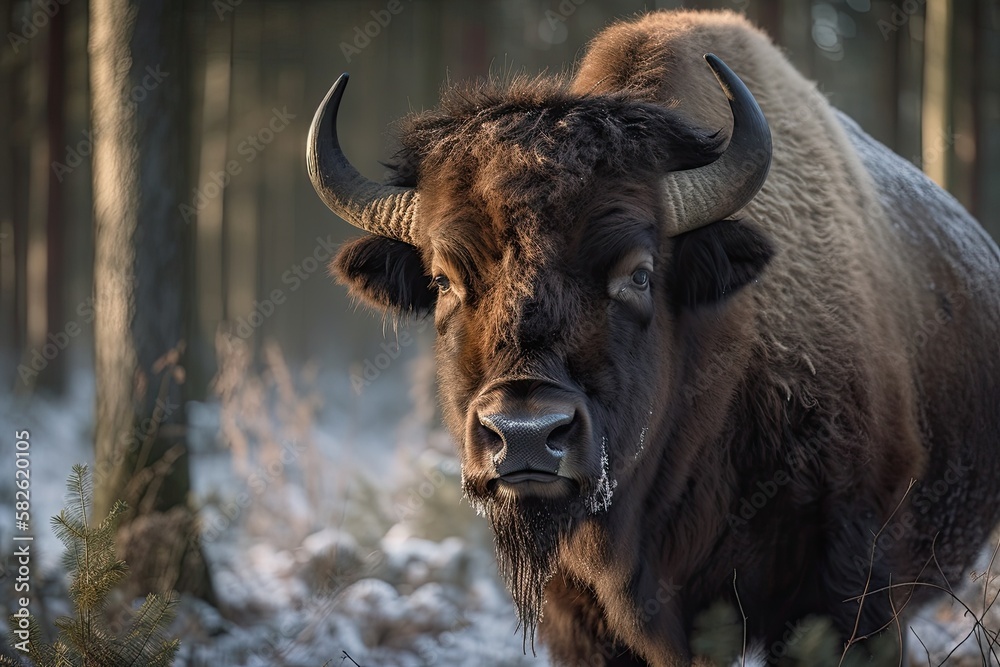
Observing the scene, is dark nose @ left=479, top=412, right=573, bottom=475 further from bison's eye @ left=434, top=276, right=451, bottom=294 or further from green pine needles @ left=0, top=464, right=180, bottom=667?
green pine needles @ left=0, top=464, right=180, bottom=667

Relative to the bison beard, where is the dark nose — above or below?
above

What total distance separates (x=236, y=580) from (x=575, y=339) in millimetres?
4670

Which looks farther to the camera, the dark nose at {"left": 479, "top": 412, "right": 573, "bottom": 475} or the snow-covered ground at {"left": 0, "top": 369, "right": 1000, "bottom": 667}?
the snow-covered ground at {"left": 0, "top": 369, "right": 1000, "bottom": 667}

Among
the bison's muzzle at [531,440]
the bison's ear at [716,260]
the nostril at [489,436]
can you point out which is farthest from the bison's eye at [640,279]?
the nostril at [489,436]

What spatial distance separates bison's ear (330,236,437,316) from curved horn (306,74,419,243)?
0.25 feet

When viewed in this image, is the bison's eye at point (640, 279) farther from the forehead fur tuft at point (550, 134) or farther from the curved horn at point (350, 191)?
the curved horn at point (350, 191)

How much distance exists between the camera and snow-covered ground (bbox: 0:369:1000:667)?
546 cm

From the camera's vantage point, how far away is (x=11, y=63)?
1775cm

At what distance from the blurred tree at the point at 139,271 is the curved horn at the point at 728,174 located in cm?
365

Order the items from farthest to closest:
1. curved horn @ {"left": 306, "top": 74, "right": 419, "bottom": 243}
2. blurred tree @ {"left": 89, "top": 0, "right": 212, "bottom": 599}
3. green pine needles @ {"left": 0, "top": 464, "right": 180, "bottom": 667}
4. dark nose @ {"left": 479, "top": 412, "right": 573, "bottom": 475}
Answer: blurred tree @ {"left": 89, "top": 0, "right": 212, "bottom": 599} → curved horn @ {"left": 306, "top": 74, "right": 419, "bottom": 243} → green pine needles @ {"left": 0, "top": 464, "right": 180, "bottom": 667} → dark nose @ {"left": 479, "top": 412, "right": 573, "bottom": 475}

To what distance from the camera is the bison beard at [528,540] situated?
2.99 m

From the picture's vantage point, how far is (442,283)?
3516 millimetres

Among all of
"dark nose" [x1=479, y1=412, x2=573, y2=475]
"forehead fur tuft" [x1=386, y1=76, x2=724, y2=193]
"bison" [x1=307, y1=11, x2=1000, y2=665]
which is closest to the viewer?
"dark nose" [x1=479, y1=412, x2=573, y2=475]

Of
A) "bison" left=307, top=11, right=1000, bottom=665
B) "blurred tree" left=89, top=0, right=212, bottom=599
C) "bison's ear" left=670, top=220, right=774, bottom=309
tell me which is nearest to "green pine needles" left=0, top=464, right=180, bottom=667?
"bison" left=307, top=11, right=1000, bottom=665
